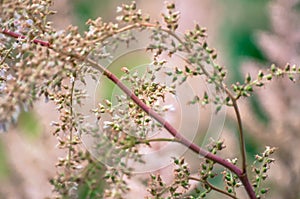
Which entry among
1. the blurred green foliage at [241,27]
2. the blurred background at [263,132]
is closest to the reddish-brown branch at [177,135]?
the blurred background at [263,132]

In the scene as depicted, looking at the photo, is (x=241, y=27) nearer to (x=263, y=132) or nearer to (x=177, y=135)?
(x=263, y=132)

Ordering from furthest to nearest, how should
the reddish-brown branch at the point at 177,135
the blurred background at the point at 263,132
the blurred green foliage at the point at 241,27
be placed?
the blurred green foliage at the point at 241,27, the blurred background at the point at 263,132, the reddish-brown branch at the point at 177,135

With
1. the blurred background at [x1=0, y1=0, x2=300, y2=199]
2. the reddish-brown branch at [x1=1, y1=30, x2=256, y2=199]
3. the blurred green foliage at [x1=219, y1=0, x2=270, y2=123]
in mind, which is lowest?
the reddish-brown branch at [x1=1, y1=30, x2=256, y2=199]

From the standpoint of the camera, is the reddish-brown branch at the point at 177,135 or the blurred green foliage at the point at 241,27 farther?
the blurred green foliage at the point at 241,27

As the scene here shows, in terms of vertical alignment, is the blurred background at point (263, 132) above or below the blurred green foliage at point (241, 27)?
below

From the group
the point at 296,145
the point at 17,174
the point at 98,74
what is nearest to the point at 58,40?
the point at 98,74

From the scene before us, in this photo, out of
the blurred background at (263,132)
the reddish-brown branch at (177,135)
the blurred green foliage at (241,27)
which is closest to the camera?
the reddish-brown branch at (177,135)

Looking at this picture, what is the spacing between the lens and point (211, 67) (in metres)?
0.65

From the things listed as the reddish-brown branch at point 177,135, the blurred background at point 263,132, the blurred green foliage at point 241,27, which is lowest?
the reddish-brown branch at point 177,135

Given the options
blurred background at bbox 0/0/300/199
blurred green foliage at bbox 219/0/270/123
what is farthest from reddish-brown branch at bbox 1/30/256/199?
blurred green foliage at bbox 219/0/270/123

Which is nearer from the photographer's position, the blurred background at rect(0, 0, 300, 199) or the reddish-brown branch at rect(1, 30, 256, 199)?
the reddish-brown branch at rect(1, 30, 256, 199)

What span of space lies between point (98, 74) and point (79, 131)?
7 cm

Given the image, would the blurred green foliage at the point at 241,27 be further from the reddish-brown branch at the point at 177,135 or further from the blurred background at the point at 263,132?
the reddish-brown branch at the point at 177,135

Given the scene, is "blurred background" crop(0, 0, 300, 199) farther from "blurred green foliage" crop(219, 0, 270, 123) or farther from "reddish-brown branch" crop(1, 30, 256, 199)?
"reddish-brown branch" crop(1, 30, 256, 199)
